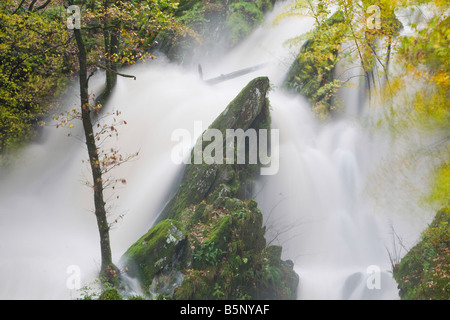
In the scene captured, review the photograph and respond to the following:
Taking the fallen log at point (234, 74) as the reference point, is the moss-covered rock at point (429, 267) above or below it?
below

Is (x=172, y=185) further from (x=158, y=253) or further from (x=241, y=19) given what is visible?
(x=241, y=19)

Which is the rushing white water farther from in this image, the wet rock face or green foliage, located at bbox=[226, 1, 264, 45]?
green foliage, located at bbox=[226, 1, 264, 45]

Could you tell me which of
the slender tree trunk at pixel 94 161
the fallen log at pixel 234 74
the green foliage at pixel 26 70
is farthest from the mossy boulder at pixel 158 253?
the fallen log at pixel 234 74

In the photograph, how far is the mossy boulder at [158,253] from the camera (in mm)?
5883

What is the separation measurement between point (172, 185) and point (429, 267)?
6.15 metres

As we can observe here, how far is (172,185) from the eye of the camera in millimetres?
8633

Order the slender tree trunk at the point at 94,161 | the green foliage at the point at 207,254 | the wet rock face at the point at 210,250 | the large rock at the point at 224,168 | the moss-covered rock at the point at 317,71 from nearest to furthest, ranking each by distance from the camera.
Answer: the slender tree trunk at the point at 94,161 < the wet rock face at the point at 210,250 < the green foliage at the point at 207,254 < the large rock at the point at 224,168 < the moss-covered rock at the point at 317,71

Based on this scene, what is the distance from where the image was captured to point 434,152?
7824mm

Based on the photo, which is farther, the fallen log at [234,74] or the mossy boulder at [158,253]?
the fallen log at [234,74]

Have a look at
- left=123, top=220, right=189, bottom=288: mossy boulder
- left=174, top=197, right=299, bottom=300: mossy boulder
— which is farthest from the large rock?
left=123, top=220, right=189, bottom=288: mossy boulder

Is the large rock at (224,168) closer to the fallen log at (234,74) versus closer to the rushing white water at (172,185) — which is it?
the rushing white water at (172,185)

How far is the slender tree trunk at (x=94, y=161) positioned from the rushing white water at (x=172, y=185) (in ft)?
2.93

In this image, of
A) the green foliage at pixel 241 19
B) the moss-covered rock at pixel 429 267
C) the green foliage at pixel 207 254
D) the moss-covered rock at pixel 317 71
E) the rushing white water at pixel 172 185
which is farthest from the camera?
the green foliage at pixel 241 19
